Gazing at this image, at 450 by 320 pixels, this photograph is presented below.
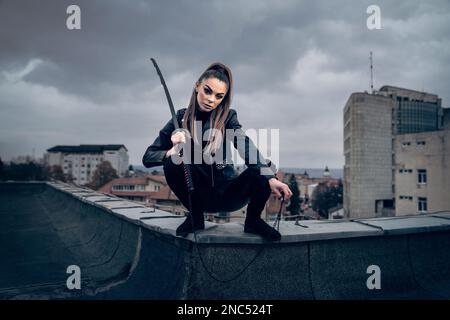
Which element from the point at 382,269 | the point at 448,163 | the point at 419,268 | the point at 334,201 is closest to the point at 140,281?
the point at 382,269

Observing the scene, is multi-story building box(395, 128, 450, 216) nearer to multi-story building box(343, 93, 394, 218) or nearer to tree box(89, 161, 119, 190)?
multi-story building box(343, 93, 394, 218)

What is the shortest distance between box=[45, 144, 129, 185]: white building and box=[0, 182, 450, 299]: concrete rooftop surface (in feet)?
300

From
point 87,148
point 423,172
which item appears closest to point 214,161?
point 423,172

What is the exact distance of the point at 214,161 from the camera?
8.88 feet

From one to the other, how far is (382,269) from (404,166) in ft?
125

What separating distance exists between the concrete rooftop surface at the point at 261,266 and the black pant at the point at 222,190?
0.86 ft

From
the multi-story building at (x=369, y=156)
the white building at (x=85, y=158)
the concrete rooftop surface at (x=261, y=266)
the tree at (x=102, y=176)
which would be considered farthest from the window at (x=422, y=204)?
the white building at (x=85, y=158)

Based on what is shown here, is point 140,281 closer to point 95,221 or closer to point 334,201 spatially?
point 95,221

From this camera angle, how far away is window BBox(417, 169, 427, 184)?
1312 inches

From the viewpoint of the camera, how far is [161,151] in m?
2.62

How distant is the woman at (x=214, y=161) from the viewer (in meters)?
2.53

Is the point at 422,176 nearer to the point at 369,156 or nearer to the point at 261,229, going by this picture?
the point at 369,156

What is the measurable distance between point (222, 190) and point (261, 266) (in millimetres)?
770

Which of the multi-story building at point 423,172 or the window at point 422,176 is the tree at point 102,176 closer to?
the multi-story building at point 423,172
